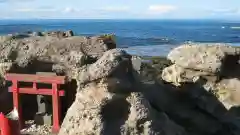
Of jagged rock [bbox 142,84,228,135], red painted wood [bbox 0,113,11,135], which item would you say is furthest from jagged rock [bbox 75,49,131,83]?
red painted wood [bbox 0,113,11,135]

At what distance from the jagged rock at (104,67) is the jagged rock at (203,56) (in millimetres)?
5520

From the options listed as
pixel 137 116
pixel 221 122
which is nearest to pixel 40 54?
pixel 137 116

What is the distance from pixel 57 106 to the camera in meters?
11.9

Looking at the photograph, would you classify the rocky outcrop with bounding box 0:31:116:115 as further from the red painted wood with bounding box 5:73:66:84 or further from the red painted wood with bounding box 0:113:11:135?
the red painted wood with bounding box 0:113:11:135

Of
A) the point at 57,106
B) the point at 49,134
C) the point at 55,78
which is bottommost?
the point at 49,134

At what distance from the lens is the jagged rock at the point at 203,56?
15.0 metres

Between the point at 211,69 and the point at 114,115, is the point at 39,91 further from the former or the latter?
the point at 211,69

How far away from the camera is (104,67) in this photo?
32.4ft

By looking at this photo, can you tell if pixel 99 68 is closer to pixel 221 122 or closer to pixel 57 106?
pixel 57 106

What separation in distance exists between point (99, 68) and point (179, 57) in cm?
622

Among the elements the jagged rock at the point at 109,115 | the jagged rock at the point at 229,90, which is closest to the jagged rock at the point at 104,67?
the jagged rock at the point at 109,115

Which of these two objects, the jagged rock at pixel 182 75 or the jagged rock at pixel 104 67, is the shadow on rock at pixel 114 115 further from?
the jagged rock at pixel 182 75

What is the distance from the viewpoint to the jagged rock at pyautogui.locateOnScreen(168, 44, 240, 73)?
1497cm

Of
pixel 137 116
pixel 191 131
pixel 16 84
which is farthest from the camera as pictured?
pixel 16 84
